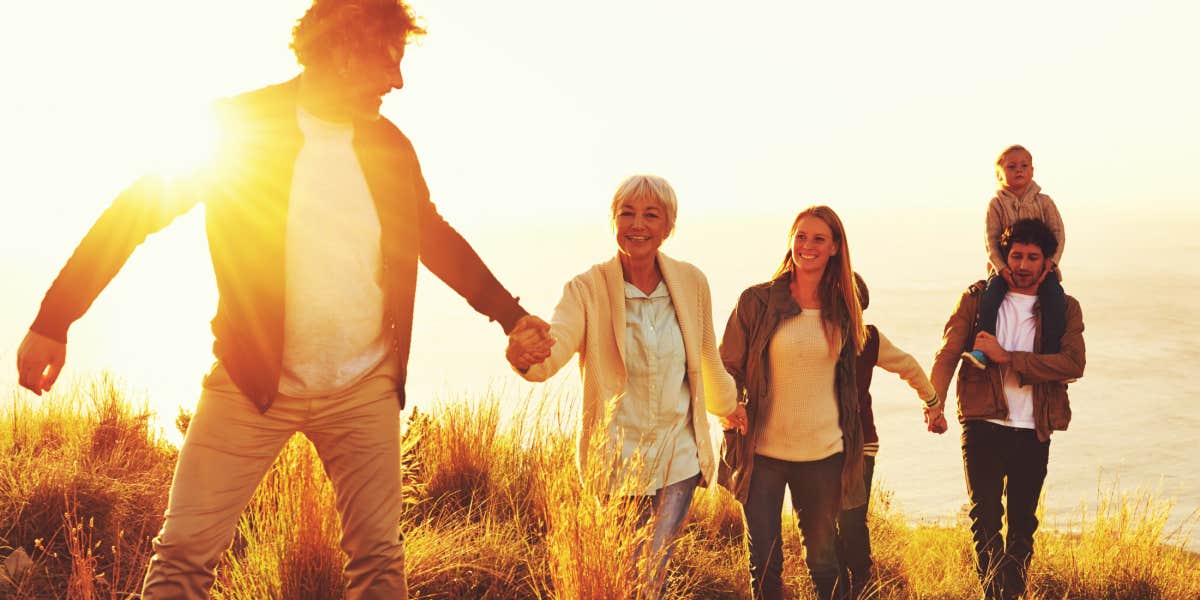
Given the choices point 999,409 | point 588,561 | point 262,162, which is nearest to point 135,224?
point 262,162

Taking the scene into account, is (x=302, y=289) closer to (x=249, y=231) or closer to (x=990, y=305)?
(x=249, y=231)

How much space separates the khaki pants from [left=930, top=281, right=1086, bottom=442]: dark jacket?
9.23ft

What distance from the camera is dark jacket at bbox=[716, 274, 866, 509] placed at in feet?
13.3

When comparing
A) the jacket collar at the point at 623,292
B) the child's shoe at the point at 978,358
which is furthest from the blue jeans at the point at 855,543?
the jacket collar at the point at 623,292

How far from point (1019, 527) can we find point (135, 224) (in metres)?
3.78

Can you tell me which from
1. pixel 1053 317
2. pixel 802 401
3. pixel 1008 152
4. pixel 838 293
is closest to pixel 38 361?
pixel 802 401

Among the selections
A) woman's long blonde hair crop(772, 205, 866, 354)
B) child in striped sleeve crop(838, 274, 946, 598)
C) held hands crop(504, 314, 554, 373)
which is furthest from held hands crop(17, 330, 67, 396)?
child in striped sleeve crop(838, 274, 946, 598)

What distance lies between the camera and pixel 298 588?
372cm

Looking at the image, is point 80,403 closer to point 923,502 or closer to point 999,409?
point 999,409

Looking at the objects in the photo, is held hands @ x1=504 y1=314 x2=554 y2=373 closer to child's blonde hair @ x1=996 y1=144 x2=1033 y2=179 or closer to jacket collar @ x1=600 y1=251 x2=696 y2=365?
jacket collar @ x1=600 y1=251 x2=696 y2=365

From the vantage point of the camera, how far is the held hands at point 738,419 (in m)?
3.89

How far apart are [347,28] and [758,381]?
2.21 metres

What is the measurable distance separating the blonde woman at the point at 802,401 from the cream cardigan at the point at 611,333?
1.41ft

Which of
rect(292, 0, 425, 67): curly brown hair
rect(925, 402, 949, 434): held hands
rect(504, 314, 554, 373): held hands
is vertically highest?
rect(292, 0, 425, 67): curly brown hair
